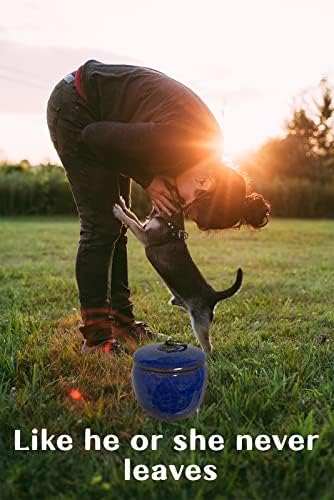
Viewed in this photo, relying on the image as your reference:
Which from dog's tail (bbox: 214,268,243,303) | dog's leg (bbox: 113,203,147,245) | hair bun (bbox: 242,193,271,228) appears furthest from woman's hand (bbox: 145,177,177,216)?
dog's tail (bbox: 214,268,243,303)

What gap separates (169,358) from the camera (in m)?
2.36

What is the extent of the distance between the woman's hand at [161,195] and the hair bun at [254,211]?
0.36m

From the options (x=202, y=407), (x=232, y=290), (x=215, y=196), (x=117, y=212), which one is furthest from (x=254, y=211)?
(x=202, y=407)

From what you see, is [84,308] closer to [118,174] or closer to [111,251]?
[111,251]

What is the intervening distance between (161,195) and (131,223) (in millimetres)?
286

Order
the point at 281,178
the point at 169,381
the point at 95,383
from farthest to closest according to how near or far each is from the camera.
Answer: the point at 281,178 → the point at 95,383 → the point at 169,381

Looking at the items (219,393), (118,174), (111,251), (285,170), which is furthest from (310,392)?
(285,170)

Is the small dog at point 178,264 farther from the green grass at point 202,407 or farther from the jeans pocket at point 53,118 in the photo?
the jeans pocket at point 53,118

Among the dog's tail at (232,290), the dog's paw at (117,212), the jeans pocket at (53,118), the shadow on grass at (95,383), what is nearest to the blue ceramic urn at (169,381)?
the shadow on grass at (95,383)

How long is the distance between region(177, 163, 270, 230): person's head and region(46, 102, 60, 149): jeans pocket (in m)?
0.74

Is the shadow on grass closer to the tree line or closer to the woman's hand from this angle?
the woman's hand

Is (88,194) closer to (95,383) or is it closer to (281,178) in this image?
(95,383)

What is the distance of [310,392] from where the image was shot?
2.63 meters

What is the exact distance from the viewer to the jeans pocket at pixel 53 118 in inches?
117
